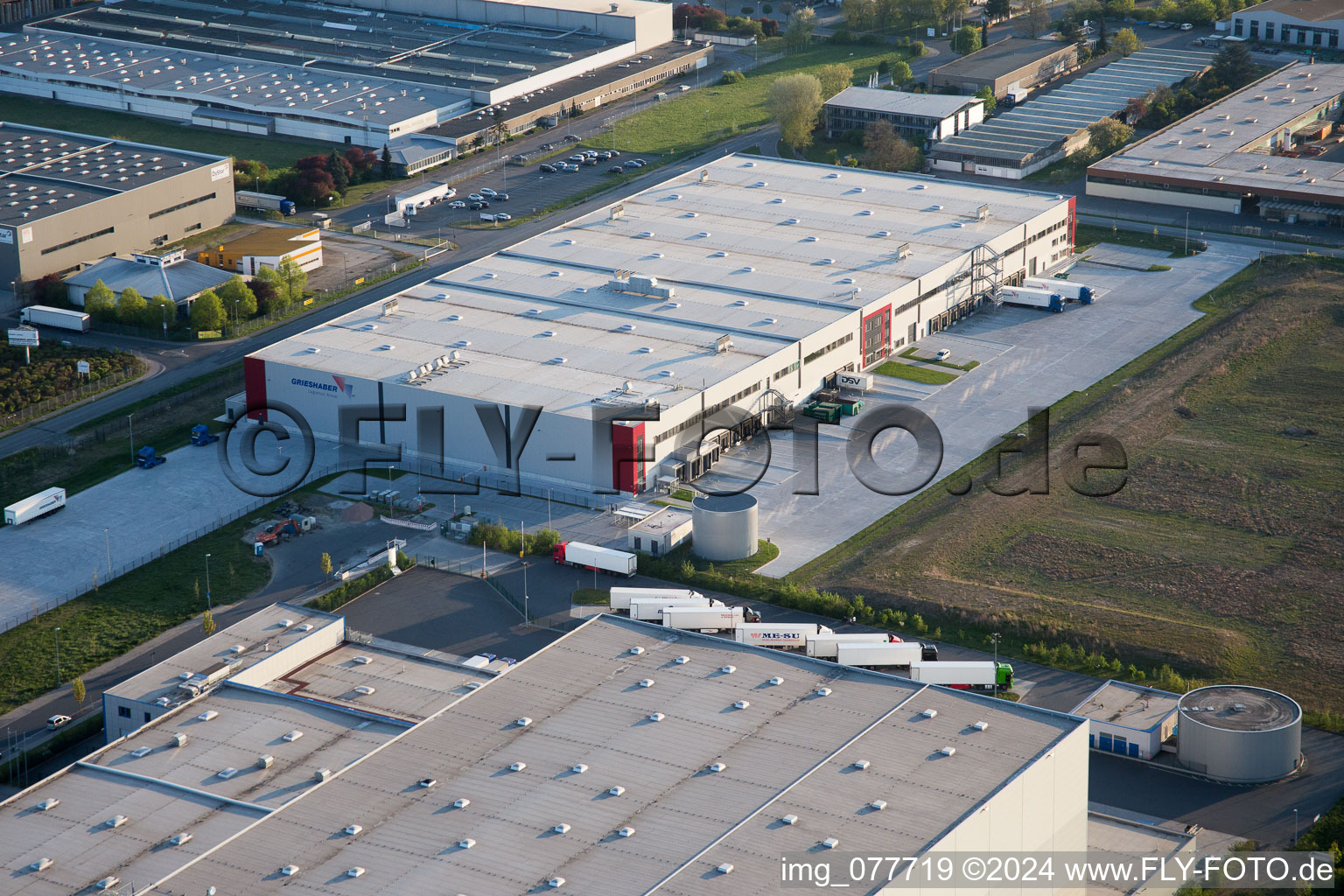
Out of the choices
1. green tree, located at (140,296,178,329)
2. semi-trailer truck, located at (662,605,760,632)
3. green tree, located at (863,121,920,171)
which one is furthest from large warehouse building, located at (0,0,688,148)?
semi-trailer truck, located at (662,605,760,632)

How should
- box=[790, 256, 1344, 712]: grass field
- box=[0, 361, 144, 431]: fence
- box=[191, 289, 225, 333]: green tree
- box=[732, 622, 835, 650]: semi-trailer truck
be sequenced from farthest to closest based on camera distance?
box=[191, 289, 225, 333]: green tree, box=[0, 361, 144, 431]: fence, box=[790, 256, 1344, 712]: grass field, box=[732, 622, 835, 650]: semi-trailer truck

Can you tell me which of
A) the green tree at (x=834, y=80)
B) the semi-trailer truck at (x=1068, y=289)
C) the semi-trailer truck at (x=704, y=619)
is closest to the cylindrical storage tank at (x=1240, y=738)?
the semi-trailer truck at (x=704, y=619)

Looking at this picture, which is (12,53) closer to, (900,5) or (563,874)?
(900,5)

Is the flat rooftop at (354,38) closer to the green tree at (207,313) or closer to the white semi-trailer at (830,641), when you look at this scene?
the green tree at (207,313)

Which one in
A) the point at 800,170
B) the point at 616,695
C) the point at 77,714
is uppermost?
the point at 800,170

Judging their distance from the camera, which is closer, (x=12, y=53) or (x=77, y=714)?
(x=77, y=714)

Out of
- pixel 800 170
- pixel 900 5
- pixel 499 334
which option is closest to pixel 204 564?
pixel 499 334

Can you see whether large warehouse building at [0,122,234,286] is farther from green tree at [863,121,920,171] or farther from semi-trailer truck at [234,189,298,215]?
green tree at [863,121,920,171]
